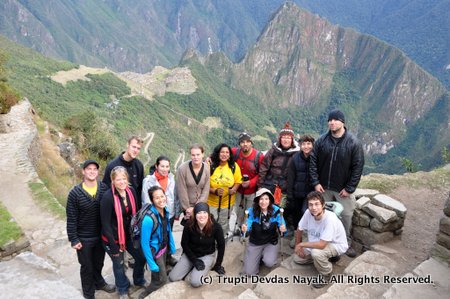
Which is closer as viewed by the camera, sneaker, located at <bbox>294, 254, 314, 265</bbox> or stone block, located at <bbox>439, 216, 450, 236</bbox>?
stone block, located at <bbox>439, 216, 450, 236</bbox>

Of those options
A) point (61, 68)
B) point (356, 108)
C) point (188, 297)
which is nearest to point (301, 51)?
point (356, 108)

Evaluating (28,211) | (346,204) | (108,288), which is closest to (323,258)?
(346,204)

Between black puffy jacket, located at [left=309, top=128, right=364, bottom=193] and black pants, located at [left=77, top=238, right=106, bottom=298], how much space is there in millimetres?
3773

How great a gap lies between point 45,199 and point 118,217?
5757 millimetres

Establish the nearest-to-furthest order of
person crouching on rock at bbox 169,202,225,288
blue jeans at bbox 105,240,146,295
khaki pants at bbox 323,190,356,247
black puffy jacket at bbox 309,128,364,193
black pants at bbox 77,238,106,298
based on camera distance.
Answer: black pants at bbox 77,238,106,298
blue jeans at bbox 105,240,146,295
person crouching on rock at bbox 169,202,225,288
black puffy jacket at bbox 309,128,364,193
khaki pants at bbox 323,190,356,247

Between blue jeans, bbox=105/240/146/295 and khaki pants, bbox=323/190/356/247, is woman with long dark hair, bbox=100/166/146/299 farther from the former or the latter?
khaki pants, bbox=323/190/356/247

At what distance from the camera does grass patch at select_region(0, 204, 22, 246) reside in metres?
6.35

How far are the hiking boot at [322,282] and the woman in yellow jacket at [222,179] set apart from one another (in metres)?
2.17

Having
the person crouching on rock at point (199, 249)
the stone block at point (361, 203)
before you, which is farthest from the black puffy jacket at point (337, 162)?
the person crouching on rock at point (199, 249)

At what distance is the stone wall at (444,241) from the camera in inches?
200

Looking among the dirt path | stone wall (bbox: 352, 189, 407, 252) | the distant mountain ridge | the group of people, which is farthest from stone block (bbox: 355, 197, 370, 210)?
the distant mountain ridge

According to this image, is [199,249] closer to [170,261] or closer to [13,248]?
[170,261]

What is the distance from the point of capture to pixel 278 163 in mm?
6336

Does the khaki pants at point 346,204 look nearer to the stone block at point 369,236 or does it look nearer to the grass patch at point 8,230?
the stone block at point 369,236
